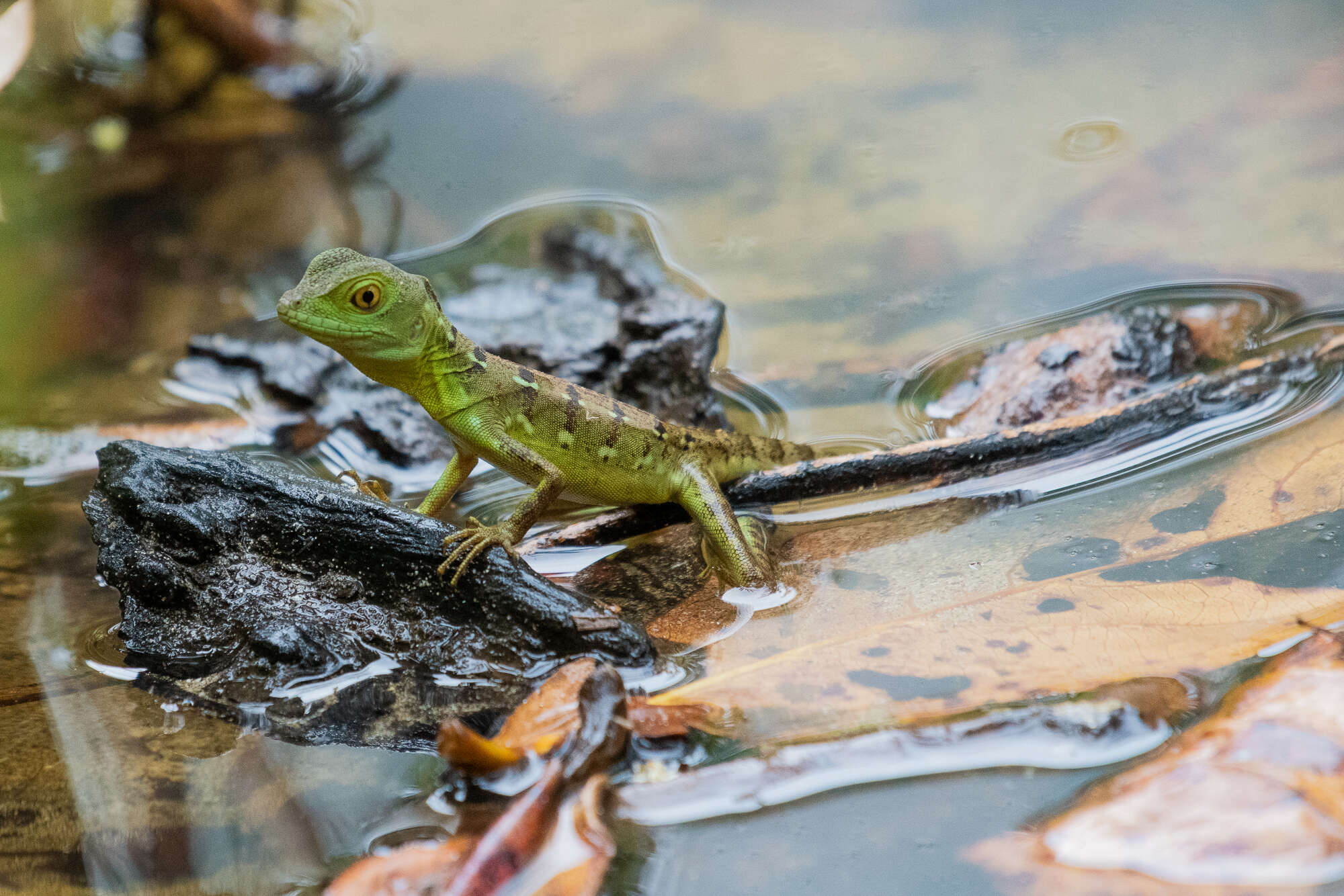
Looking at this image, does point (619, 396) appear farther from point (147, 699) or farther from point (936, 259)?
point (147, 699)

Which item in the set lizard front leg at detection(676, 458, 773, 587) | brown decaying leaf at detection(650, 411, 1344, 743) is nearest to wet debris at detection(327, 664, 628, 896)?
brown decaying leaf at detection(650, 411, 1344, 743)

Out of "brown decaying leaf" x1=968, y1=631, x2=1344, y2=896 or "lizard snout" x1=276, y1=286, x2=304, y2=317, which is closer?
"brown decaying leaf" x1=968, y1=631, x2=1344, y2=896

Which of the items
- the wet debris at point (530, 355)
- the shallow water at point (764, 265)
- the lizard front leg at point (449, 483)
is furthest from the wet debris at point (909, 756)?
the wet debris at point (530, 355)

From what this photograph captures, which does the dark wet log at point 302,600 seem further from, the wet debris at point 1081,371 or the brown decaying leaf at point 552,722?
the wet debris at point 1081,371

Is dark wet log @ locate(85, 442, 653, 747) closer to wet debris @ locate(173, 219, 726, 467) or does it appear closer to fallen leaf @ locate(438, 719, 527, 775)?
fallen leaf @ locate(438, 719, 527, 775)

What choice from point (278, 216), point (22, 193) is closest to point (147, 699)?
point (278, 216)

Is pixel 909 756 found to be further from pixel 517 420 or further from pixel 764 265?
pixel 764 265
